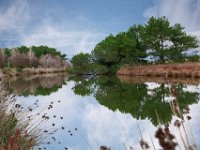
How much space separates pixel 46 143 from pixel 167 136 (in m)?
5.39

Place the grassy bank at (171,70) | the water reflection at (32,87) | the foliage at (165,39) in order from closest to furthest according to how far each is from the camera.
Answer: the water reflection at (32,87)
the grassy bank at (171,70)
the foliage at (165,39)

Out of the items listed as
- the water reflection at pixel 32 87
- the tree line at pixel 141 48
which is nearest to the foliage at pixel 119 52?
the tree line at pixel 141 48

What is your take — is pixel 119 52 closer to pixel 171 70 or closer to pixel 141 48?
pixel 141 48

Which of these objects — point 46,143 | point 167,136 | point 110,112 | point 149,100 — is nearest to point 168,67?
point 149,100

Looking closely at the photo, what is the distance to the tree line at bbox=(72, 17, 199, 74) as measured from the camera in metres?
38.8

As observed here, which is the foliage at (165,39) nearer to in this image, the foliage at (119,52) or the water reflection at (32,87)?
the foliage at (119,52)

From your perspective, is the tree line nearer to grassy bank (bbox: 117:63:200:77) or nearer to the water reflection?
grassy bank (bbox: 117:63:200:77)

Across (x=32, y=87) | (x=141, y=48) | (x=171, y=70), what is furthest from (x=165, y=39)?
(x=32, y=87)

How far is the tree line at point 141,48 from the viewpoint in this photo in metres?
38.8

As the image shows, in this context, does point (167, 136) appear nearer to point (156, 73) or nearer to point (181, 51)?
point (156, 73)

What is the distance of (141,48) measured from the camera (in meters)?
44.2

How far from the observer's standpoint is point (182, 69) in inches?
1069

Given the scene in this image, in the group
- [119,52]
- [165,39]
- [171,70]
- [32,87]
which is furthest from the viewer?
[119,52]

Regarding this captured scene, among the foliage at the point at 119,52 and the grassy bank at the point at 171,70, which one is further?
the foliage at the point at 119,52
